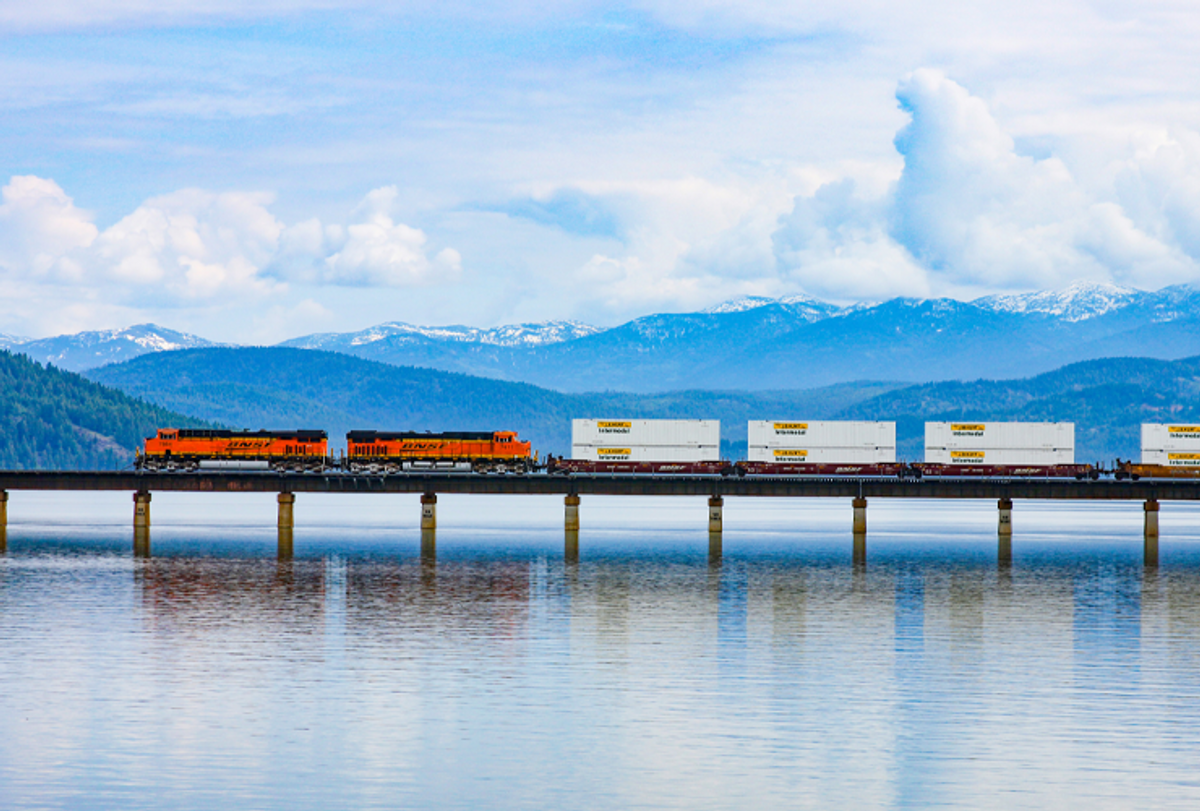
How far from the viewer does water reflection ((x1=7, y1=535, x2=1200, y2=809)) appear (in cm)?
3400

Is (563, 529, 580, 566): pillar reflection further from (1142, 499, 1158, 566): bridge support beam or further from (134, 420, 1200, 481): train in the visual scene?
(1142, 499, 1158, 566): bridge support beam

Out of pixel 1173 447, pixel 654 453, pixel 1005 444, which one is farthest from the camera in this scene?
pixel 1005 444

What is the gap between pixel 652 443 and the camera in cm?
12744

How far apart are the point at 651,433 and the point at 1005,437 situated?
102ft

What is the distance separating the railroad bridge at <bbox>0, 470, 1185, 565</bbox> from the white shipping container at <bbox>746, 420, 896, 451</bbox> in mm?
4646

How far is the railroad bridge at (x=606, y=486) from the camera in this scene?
396ft

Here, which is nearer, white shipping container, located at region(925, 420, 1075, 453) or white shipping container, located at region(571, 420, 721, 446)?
white shipping container, located at region(571, 420, 721, 446)

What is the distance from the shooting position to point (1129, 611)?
69688 mm

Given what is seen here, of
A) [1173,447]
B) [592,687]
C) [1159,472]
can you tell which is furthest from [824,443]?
[592,687]

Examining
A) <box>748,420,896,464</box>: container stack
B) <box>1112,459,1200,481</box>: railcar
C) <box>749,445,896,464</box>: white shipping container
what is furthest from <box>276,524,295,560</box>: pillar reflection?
<box>1112,459,1200,481</box>: railcar

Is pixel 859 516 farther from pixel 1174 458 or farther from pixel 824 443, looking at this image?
pixel 1174 458

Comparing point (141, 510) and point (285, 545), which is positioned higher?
point (141, 510)

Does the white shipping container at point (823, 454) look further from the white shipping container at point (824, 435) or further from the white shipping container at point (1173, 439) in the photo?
the white shipping container at point (1173, 439)

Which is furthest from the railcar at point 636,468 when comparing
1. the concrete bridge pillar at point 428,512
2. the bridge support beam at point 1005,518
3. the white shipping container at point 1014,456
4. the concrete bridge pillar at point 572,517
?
the bridge support beam at point 1005,518
